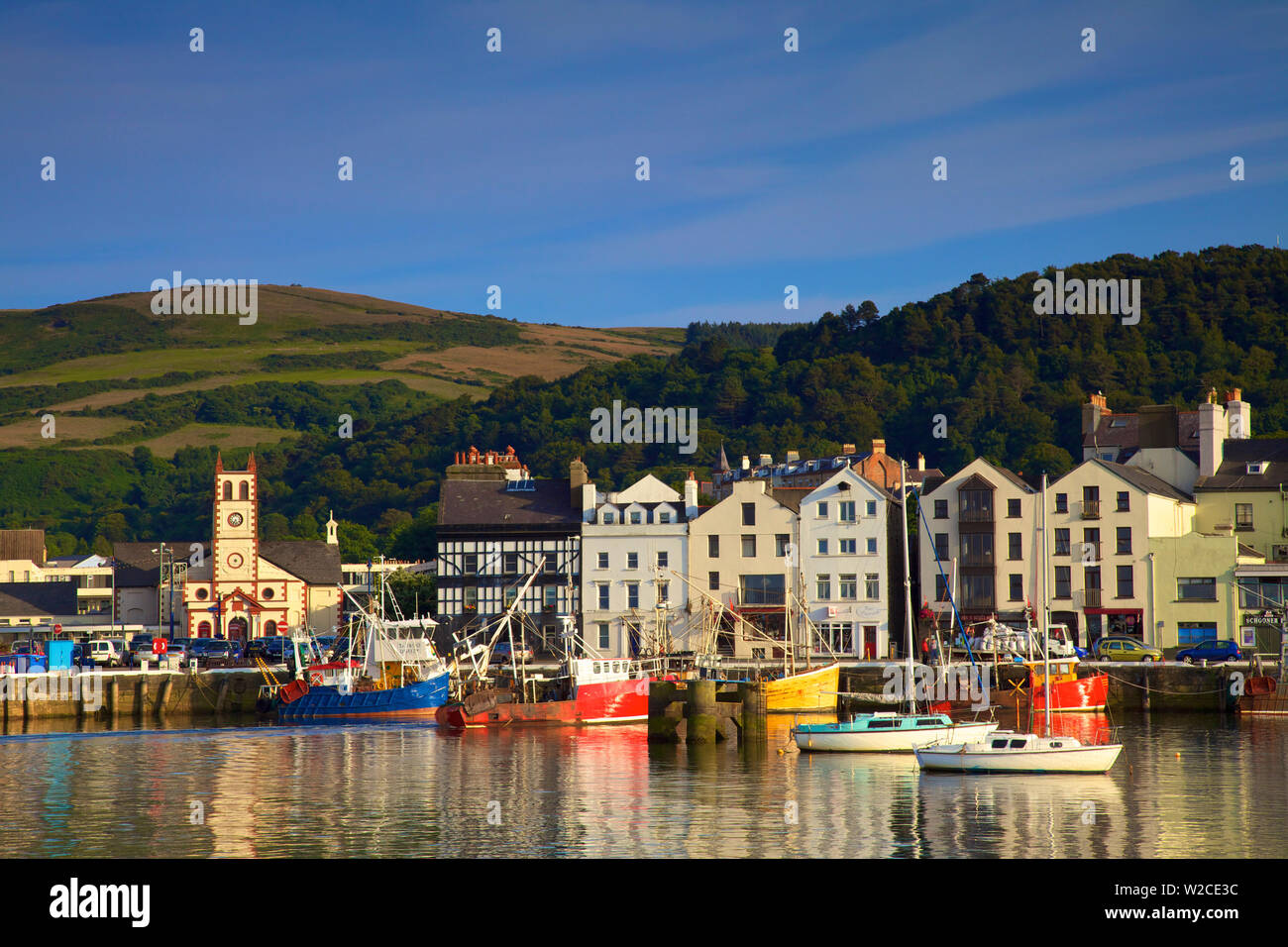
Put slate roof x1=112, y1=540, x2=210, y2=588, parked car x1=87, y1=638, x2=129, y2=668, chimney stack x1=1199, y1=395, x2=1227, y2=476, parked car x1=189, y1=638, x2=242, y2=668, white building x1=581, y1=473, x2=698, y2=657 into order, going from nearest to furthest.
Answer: parked car x1=87, y1=638, x2=129, y2=668 → parked car x1=189, y1=638, x2=242, y2=668 → chimney stack x1=1199, y1=395, x2=1227, y2=476 → white building x1=581, y1=473, x2=698, y2=657 → slate roof x1=112, y1=540, x2=210, y2=588

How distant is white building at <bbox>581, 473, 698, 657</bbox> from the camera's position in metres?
93.0

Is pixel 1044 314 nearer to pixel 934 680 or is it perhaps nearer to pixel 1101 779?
pixel 934 680

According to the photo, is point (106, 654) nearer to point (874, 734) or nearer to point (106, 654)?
point (106, 654)

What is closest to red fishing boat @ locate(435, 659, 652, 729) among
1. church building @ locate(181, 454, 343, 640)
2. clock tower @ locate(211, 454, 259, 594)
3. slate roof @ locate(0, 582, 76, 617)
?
church building @ locate(181, 454, 343, 640)

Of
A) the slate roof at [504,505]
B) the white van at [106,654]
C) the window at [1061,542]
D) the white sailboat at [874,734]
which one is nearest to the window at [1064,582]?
the window at [1061,542]

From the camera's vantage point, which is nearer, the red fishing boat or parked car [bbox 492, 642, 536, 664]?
the red fishing boat

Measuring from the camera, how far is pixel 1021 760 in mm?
48969

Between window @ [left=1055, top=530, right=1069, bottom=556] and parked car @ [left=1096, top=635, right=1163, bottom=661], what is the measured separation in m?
9.93

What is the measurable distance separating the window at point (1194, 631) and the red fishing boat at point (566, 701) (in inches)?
1245

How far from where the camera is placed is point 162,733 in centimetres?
6925

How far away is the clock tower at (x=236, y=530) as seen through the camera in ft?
428

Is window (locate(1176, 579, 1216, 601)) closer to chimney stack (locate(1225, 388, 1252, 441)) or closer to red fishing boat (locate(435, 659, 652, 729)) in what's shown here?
chimney stack (locate(1225, 388, 1252, 441))

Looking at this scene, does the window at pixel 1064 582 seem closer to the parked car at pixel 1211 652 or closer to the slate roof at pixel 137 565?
the parked car at pixel 1211 652
